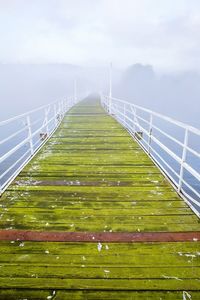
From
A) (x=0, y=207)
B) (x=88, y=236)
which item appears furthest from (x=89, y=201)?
(x=0, y=207)

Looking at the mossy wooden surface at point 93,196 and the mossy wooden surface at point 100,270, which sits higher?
the mossy wooden surface at point 100,270

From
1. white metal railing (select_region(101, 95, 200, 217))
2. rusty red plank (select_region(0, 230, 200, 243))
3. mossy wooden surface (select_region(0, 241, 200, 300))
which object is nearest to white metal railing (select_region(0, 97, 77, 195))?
rusty red plank (select_region(0, 230, 200, 243))

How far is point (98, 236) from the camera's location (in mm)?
3723

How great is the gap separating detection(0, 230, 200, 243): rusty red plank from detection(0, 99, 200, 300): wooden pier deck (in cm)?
1

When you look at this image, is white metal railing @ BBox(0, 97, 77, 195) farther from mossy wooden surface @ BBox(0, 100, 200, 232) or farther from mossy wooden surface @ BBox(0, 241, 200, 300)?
mossy wooden surface @ BBox(0, 241, 200, 300)

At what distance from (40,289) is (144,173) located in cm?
395

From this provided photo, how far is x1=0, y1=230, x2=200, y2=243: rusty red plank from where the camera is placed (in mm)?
3643

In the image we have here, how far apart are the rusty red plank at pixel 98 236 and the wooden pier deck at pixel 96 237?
1cm

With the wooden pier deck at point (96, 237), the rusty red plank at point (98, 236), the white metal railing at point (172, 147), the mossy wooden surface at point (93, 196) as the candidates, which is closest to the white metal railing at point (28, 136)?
the mossy wooden surface at point (93, 196)

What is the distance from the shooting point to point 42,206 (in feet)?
15.0

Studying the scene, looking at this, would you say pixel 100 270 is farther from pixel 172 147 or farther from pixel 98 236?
pixel 172 147

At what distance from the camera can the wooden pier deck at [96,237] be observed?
286 centimetres

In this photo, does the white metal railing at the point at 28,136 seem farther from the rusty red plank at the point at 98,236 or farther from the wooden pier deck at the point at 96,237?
the rusty red plank at the point at 98,236

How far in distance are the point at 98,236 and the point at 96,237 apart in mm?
35
